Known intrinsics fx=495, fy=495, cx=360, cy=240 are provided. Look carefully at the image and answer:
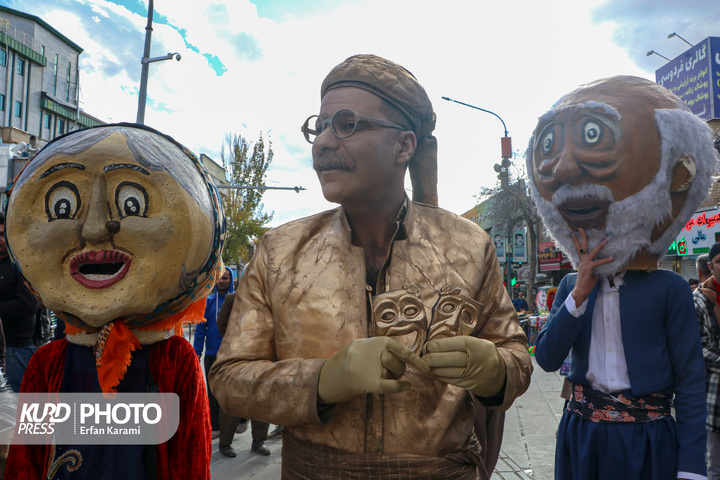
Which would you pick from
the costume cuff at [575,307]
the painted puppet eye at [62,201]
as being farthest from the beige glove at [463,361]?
the painted puppet eye at [62,201]

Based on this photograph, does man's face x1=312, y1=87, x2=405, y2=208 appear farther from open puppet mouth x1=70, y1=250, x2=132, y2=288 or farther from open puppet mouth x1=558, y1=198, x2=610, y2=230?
open puppet mouth x1=558, y1=198, x2=610, y2=230

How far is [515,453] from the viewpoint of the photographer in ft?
15.1

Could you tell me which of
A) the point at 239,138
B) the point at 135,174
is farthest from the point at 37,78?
the point at 135,174

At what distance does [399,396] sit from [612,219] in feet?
4.56

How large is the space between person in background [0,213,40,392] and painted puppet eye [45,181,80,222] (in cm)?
199

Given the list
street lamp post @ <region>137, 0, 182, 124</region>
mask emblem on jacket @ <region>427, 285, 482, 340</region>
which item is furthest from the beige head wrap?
street lamp post @ <region>137, 0, 182, 124</region>

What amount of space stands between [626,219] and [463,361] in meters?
1.35

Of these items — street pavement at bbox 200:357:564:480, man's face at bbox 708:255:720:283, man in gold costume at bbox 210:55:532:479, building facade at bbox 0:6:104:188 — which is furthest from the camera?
building facade at bbox 0:6:104:188

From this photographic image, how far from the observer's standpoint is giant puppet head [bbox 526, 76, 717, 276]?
2203mm

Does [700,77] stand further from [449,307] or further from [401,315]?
[401,315]

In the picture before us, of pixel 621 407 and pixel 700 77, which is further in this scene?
pixel 700 77

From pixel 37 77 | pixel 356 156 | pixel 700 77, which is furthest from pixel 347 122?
pixel 37 77

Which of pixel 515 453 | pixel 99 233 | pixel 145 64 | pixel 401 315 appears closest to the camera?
pixel 401 315

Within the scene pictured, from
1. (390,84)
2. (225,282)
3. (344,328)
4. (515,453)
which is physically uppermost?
(390,84)
